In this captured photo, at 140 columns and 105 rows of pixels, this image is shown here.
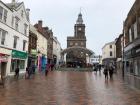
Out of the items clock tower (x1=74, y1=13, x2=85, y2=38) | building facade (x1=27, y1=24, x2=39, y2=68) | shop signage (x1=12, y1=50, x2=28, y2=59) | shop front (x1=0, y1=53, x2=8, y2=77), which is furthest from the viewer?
clock tower (x1=74, y1=13, x2=85, y2=38)

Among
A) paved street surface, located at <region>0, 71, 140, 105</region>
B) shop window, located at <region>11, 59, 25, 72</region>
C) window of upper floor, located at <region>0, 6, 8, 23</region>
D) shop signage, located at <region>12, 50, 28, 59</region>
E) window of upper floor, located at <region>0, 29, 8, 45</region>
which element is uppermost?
window of upper floor, located at <region>0, 6, 8, 23</region>

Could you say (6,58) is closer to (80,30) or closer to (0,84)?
(0,84)

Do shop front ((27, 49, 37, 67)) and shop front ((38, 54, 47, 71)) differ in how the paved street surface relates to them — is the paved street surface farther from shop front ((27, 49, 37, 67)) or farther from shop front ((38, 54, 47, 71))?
shop front ((38, 54, 47, 71))

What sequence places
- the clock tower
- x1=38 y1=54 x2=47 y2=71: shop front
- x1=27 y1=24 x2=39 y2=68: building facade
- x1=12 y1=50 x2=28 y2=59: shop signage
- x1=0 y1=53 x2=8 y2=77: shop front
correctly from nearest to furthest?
x1=0 y1=53 x2=8 y2=77: shop front, x1=12 y1=50 x2=28 y2=59: shop signage, x1=27 y1=24 x2=39 y2=68: building facade, x1=38 y1=54 x2=47 y2=71: shop front, the clock tower

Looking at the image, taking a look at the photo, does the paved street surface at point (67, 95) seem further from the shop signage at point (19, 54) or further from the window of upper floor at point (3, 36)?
the shop signage at point (19, 54)

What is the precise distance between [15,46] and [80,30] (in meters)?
79.2

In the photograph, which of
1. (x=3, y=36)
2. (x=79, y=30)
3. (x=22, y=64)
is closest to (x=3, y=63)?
(x=3, y=36)

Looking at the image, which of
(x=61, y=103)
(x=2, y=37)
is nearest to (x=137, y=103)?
(x=61, y=103)

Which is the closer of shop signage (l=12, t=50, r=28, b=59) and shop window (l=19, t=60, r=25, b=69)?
shop signage (l=12, t=50, r=28, b=59)

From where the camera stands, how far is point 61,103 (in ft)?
33.5

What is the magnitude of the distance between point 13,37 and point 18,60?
415 cm

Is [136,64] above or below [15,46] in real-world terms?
below

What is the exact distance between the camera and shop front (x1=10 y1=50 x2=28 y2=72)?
2922cm

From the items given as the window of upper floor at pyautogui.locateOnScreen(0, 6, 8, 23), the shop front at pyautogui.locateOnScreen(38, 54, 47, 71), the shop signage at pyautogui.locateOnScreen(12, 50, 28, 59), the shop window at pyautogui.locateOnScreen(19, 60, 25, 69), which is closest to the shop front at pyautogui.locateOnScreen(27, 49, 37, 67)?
the shop signage at pyautogui.locateOnScreen(12, 50, 28, 59)
